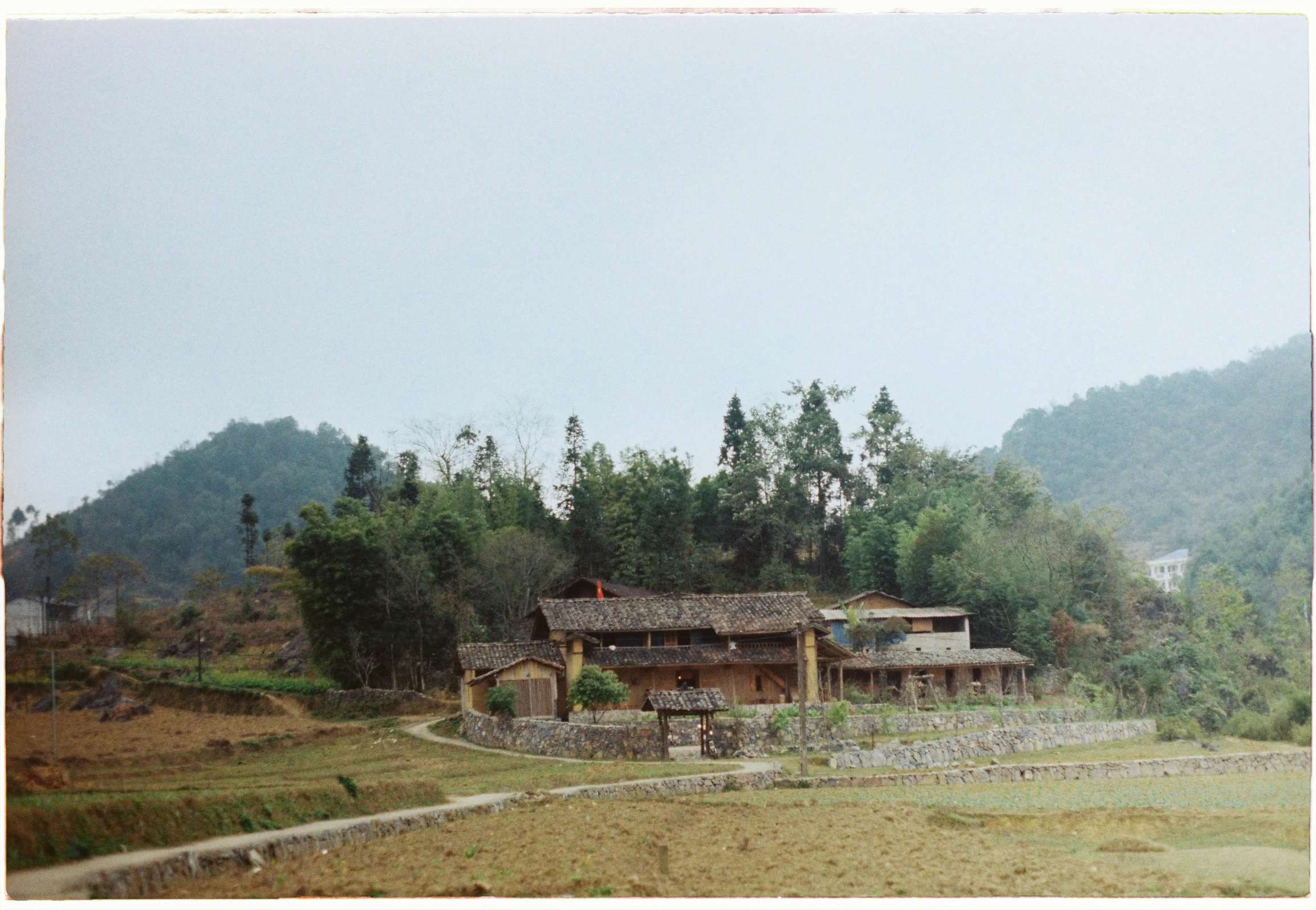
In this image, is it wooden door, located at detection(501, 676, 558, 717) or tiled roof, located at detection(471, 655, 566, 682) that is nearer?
wooden door, located at detection(501, 676, 558, 717)

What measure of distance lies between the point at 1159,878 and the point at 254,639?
105 ft

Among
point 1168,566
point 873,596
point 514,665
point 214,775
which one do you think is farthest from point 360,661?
point 1168,566

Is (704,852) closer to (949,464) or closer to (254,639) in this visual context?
(254,639)

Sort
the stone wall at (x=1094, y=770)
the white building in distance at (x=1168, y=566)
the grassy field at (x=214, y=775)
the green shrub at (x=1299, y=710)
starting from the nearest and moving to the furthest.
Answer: the grassy field at (x=214, y=775) < the stone wall at (x=1094, y=770) < the green shrub at (x=1299, y=710) < the white building in distance at (x=1168, y=566)

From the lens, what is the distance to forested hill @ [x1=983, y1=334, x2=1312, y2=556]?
95.6 feet

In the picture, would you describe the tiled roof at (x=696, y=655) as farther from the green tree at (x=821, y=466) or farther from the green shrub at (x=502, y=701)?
the green tree at (x=821, y=466)

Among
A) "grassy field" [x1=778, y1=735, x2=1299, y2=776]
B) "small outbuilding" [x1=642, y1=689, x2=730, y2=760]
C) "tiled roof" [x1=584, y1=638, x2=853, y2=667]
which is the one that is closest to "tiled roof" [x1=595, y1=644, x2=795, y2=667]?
"tiled roof" [x1=584, y1=638, x2=853, y2=667]

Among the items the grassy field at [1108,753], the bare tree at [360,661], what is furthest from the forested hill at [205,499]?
the grassy field at [1108,753]

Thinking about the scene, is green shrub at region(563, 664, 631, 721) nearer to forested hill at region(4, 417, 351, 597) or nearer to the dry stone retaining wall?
the dry stone retaining wall

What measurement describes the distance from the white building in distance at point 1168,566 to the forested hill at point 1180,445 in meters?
0.51

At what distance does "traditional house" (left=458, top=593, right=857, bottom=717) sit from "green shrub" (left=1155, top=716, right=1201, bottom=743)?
7.62 m

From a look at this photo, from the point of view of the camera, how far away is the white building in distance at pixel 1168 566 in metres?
40.1

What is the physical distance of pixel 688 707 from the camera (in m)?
18.1

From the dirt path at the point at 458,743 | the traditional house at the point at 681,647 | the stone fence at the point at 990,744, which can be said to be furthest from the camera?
the traditional house at the point at 681,647
